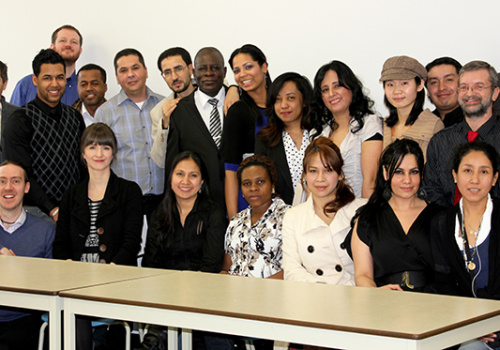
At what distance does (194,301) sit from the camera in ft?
7.30

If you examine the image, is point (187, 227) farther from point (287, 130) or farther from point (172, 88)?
point (172, 88)

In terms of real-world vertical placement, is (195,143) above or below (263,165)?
above

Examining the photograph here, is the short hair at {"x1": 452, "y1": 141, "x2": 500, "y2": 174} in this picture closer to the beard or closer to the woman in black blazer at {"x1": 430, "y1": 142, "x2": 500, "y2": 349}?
the woman in black blazer at {"x1": 430, "y1": 142, "x2": 500, "y2": 349}

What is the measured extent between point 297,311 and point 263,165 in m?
1.73

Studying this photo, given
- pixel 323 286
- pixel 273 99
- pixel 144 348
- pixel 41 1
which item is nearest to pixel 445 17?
pixel 273 99

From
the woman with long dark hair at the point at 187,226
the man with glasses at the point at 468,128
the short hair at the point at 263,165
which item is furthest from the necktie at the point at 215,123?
the man with glasses at the point at 468,128

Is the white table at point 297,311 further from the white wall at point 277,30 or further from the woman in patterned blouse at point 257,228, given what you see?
the white wall at point 277,30

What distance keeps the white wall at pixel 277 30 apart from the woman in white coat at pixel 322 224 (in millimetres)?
1554

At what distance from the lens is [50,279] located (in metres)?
2.72

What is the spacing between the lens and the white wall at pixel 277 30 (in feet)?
14.1

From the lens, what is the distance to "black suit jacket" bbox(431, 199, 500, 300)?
2.68 m

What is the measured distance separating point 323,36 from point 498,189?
217cm

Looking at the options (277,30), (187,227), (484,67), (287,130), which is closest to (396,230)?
(484,67)

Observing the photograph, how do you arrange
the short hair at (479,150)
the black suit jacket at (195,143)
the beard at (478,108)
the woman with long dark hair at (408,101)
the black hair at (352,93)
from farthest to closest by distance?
the black suit jacket at (195,143) < the black hair at (352,93) < the woman with long dark hair at (408,101) < the beard at (478,108) < the short hair at (479,150)
